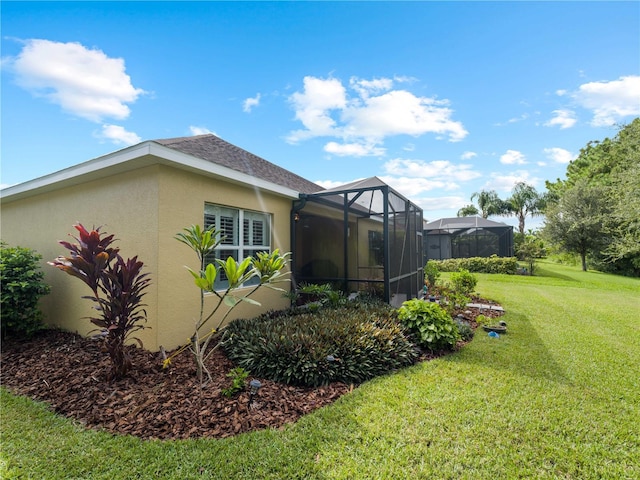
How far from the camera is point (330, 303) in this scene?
665cm

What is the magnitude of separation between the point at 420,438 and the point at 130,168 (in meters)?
5.66

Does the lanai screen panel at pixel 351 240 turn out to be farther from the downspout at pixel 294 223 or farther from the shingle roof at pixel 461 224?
the shingle roof at pixel 461 224

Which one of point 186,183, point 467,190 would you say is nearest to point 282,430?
point 186,183

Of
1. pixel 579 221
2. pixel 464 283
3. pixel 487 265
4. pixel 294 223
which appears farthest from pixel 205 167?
pixel 579 221

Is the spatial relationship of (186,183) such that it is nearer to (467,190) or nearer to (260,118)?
(260,118)

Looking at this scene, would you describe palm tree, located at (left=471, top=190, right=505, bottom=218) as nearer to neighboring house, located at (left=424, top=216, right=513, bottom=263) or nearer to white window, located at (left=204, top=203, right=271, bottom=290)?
neighboring house, located at (left=424, top=216, right=513, bottom=263)

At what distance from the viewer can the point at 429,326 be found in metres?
5.13

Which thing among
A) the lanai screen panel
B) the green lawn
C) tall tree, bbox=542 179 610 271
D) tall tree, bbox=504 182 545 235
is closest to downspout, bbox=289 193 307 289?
the lanai screen panel

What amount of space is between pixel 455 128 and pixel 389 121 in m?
2.32

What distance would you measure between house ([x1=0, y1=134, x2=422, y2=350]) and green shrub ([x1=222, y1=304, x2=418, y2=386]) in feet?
4.26

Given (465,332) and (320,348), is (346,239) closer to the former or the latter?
(465,332)

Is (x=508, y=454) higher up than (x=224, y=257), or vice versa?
(x=224, y=257)

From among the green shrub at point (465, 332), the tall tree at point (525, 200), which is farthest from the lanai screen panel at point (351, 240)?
the tall tree at point (525, 200)

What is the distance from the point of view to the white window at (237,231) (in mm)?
5609
